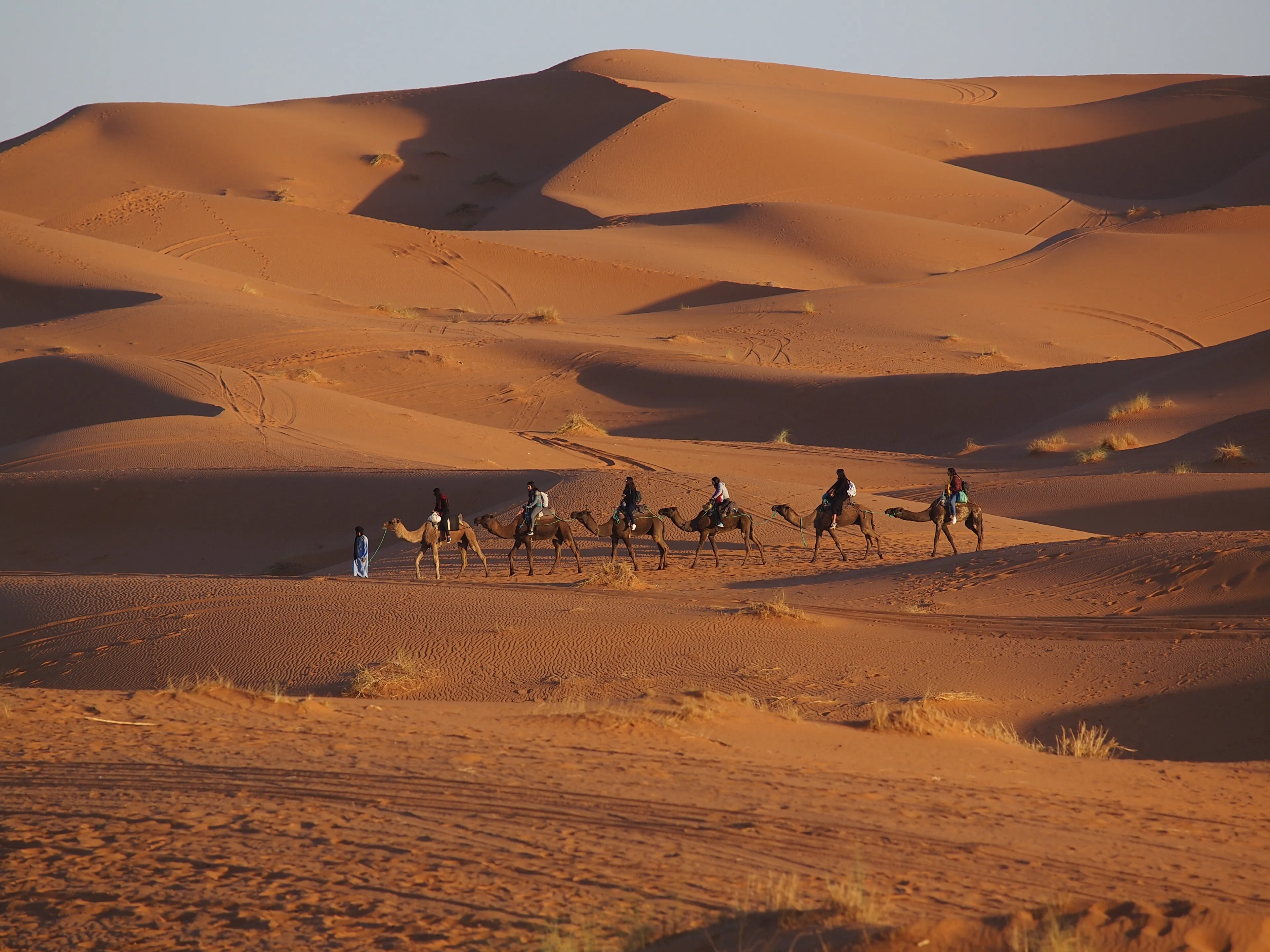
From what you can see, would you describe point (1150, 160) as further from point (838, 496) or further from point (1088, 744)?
point (1088, 744)

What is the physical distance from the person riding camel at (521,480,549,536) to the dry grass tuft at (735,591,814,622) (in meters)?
4.67

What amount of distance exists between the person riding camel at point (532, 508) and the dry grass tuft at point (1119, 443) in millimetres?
18283

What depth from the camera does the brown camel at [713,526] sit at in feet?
64.7

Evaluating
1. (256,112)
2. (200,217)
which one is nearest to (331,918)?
(200,217)

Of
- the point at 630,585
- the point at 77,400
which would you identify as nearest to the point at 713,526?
the point at 630,585

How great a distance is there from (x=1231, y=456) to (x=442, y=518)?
64.0 ft

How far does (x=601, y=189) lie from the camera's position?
74312mm

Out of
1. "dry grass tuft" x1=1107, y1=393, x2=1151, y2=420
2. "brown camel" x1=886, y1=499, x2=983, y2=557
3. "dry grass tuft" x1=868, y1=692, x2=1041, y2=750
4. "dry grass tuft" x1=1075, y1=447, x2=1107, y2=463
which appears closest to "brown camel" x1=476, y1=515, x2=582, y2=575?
"brown camel" x1=886, y1=499, x2=983, y2=557

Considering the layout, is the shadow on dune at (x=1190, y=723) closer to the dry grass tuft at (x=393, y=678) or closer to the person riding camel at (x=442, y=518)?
the dry grass tuft at (x=393, y=678)

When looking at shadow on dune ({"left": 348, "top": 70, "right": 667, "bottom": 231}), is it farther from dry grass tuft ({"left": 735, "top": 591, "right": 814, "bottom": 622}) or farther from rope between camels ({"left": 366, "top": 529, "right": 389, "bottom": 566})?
dry grass tuft ({"left": 735, "top": 591, "right": 814, "bottom": 622})

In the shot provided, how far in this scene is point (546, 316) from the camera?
4741 cm

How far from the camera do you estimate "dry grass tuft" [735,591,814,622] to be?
1501 centimetres

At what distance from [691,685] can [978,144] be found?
82139mm

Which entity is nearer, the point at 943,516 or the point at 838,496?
the point at 838,496
